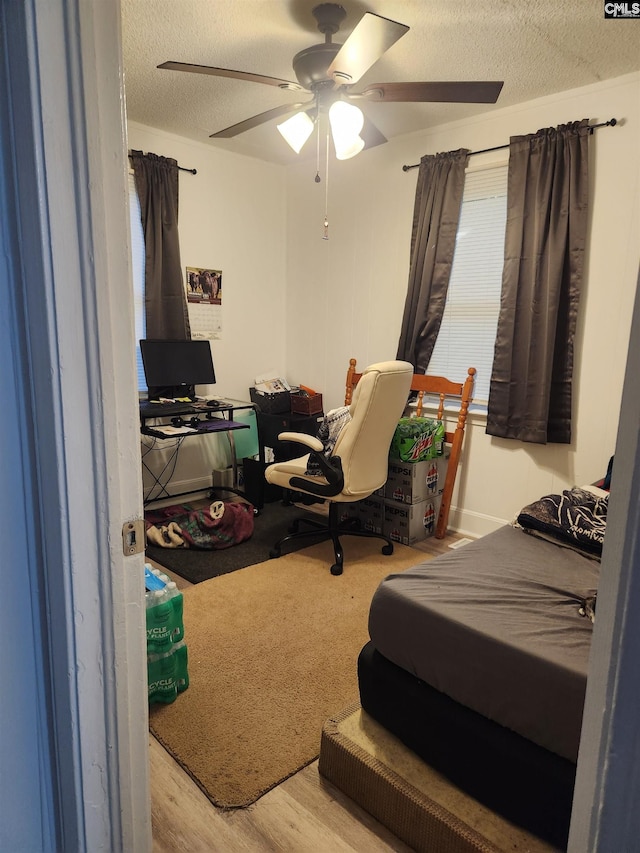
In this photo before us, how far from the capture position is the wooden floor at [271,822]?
139 cm

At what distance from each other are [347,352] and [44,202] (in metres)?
3.56

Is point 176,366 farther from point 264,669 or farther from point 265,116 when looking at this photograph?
point 264,669

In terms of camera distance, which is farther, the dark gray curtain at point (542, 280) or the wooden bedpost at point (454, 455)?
the wooden bedpost at point (454, 455)

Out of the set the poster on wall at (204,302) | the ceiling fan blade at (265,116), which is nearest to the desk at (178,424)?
the poster on wall at (204,302)

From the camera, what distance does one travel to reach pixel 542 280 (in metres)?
3.06

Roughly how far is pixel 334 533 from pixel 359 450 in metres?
0.59

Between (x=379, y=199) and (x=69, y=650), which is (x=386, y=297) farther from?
(x=69, y=650)

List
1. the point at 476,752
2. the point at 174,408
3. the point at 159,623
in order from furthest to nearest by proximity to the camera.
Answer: the point at 174,408, the point at 159,623, the point at 476,752

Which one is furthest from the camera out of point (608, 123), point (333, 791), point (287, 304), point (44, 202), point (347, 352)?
point (287, 304)

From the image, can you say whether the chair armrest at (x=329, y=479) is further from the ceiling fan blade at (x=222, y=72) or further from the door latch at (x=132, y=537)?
the door latch at (x=132, y=537)

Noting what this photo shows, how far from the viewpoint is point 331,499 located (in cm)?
293

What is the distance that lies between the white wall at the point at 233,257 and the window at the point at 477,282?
1.63m

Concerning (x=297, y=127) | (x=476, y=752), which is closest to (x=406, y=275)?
(x=297, y=127)

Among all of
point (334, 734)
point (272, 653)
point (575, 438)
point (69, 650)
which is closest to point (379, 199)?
point (575, 438)
